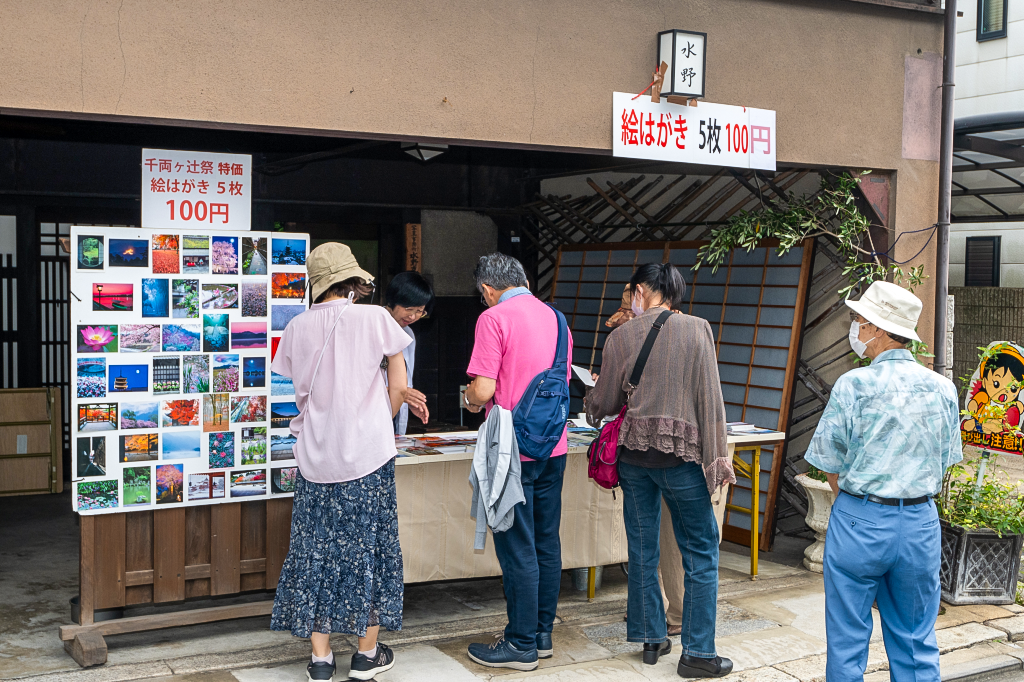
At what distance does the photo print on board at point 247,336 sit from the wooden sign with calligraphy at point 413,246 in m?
4.03

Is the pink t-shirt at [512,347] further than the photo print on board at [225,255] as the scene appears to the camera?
No

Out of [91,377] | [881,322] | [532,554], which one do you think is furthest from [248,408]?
[881,322]

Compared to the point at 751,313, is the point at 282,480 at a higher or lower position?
lower

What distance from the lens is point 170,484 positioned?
4398 millimetres

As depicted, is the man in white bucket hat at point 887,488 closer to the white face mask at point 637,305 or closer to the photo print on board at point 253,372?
the white face mask at point 637,305

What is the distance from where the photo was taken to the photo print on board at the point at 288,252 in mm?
4566

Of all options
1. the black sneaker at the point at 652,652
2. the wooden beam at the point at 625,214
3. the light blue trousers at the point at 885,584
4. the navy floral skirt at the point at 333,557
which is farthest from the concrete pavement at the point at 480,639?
the wooden beam at the point at 625,214

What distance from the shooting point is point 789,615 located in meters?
5.06

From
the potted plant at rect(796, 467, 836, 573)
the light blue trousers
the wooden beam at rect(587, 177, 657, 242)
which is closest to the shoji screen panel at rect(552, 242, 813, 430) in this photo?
the wooden beam at rect(587, 177, 657, 242)

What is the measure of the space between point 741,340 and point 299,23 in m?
3.81

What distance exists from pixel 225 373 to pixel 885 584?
2.91 metres

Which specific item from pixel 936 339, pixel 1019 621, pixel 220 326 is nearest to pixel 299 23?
pixel 220 326

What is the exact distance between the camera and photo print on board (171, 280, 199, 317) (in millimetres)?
4359

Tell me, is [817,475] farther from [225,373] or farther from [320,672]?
[225,373]
